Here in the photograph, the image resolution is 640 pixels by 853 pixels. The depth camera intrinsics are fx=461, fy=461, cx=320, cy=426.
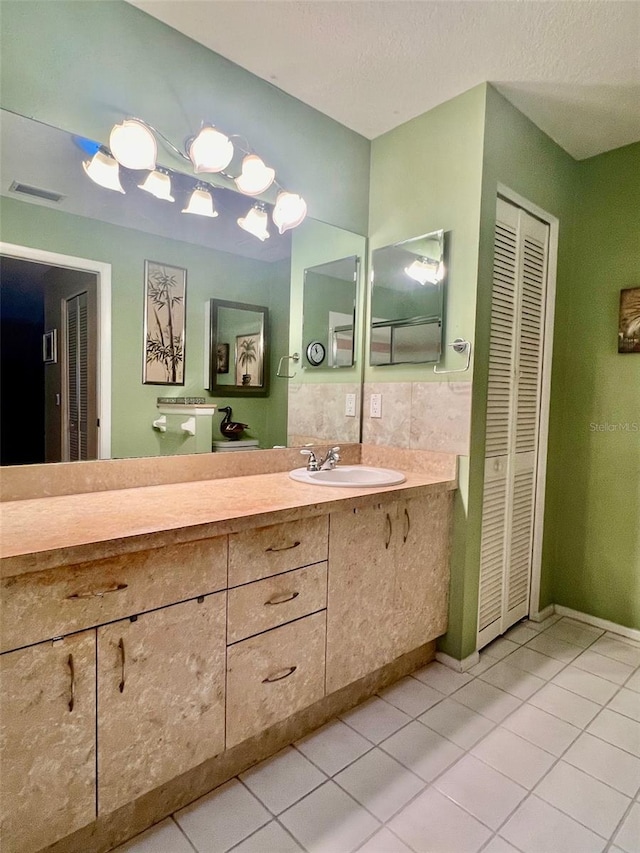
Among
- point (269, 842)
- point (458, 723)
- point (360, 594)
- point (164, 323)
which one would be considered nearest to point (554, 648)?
point (458, 723)

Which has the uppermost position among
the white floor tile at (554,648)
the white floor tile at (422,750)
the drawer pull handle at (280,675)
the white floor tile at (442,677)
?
the drawer pull handle at (280,675)

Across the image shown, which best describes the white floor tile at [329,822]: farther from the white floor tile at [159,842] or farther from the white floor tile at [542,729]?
the white floor tile at [542,729]

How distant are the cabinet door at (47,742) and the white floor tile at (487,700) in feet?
4.49

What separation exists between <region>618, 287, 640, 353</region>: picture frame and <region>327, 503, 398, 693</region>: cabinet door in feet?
5.15

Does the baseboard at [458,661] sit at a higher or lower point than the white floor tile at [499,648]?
higher

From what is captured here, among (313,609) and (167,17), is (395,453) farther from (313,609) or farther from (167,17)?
(167,17)

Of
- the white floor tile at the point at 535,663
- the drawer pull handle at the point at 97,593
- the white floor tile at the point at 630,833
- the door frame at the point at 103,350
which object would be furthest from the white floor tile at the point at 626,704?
the door frame at the point at 103,350

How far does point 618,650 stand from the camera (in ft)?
7.46

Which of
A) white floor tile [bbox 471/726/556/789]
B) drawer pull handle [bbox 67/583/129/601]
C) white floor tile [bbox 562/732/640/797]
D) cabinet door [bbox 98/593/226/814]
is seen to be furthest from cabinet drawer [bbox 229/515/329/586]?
white floor tile [bbox 562/732/640/797]

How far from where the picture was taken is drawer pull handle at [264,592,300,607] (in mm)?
1425

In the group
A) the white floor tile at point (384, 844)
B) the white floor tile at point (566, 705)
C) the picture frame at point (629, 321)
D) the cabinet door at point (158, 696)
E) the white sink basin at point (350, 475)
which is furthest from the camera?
the picture frame at point (629, 321)

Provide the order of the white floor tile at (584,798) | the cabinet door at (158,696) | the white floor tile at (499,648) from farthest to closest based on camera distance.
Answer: the white floor tile at (499,648) < the white floor tile at (584,798) < the cabinet door at (158,696)

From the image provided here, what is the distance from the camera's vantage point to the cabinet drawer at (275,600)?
1.34 metres

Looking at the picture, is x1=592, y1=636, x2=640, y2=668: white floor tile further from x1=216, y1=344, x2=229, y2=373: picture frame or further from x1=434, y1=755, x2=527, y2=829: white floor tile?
x1=216, y1=344, x2=229, y2=373: picture frame
